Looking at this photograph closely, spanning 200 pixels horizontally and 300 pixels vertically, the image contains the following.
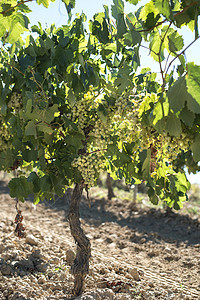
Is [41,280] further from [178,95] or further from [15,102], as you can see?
[178,95]

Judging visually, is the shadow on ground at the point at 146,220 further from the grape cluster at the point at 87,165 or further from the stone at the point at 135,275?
the grape cluster at the point at 87,165

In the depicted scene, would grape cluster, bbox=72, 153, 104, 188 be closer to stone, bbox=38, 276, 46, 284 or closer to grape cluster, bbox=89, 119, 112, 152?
grape cluster, bbox=89, 119, 112, 152

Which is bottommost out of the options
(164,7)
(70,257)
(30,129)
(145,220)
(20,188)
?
(70,257)

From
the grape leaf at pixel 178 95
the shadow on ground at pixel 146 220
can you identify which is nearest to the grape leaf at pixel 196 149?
the grape leaf at pixel 178 95

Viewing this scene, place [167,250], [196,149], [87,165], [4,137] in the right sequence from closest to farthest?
[196,149] → [87,165] → [4,137] → [167,250]

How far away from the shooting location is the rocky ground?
3.08 meters

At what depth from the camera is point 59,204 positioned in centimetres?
805

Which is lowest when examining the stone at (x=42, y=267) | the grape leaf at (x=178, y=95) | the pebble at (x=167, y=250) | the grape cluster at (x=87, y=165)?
the stone at (x=42, y=267)

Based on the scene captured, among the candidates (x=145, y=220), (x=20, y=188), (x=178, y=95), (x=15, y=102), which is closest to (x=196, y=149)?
(x=178, y=95)

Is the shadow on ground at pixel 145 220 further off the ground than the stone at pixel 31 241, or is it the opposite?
the shadow on ground at pixel 145 220

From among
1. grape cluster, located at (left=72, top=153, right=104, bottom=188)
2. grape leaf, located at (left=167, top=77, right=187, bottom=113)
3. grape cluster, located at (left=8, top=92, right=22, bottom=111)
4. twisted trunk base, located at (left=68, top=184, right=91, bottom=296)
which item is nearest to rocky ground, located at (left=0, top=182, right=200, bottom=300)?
twisted trunk base, located at (left=68, top=184, right=91, bottom=296)

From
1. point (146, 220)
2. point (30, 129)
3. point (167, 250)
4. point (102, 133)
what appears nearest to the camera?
point (30, 129)

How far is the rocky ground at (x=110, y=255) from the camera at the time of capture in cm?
308

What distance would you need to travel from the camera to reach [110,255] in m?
4.44
